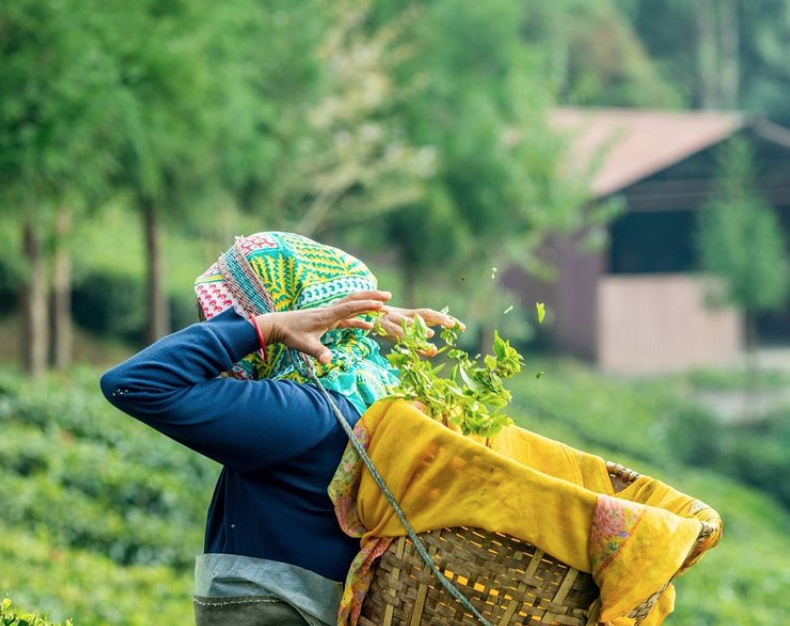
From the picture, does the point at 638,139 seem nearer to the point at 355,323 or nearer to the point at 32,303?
the point at 32,303

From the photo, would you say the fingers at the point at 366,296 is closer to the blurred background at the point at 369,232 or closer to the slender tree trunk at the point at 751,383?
the blurred background at the point at 369,232

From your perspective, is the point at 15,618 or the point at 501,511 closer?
the point at 501,511

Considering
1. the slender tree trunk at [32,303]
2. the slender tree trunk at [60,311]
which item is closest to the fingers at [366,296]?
the slender tree trunk at [32,303]

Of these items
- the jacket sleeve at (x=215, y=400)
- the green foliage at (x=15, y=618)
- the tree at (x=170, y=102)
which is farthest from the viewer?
the tree at (x=170, y=102)

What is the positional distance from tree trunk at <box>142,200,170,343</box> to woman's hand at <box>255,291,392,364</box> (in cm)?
1108

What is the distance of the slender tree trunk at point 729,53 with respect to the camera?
125 feet

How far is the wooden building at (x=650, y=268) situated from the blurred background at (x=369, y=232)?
0.06 meters

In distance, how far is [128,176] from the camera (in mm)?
11570

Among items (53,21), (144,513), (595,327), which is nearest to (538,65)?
(595,327)

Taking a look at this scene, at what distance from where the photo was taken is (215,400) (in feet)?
6.90

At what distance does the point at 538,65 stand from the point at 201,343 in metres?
18.0

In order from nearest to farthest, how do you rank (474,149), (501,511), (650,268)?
(501,511)
(474,149)
(650,268)

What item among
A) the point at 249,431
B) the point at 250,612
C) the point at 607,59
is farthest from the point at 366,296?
the point at 607,59

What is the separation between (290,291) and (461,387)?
37 cm
